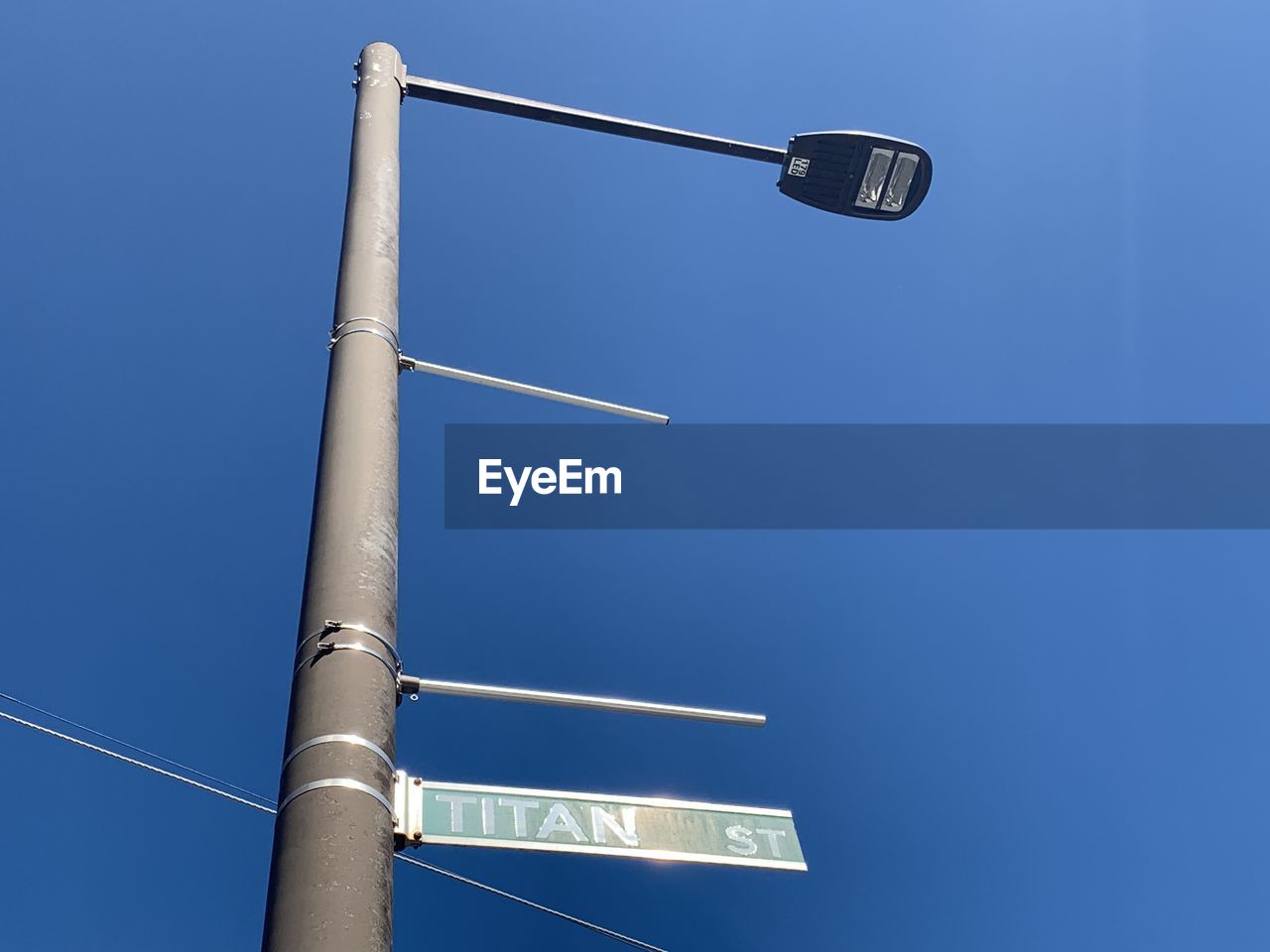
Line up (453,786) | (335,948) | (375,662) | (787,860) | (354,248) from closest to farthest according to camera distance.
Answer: (335,948)
(375,662)
(453,786)
(787,860)
(354,248)

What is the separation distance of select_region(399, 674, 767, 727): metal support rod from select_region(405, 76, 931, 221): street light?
3375 mm

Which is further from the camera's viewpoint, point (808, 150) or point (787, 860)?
point (808, 150)

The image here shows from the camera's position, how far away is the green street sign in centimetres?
354

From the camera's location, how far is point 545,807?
3840 millimetres

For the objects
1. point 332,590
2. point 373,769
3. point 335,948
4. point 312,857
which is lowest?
point 335,948

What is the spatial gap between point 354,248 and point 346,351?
2.03 ft

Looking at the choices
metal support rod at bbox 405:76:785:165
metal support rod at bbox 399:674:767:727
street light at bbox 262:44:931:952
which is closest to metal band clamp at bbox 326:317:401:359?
street light at bbox 262:44:931:952

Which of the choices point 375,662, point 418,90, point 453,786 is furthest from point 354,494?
point 418,90

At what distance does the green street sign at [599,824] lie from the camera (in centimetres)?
354

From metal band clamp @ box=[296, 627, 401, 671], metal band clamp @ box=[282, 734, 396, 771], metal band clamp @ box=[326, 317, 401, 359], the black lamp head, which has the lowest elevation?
metal band clamp @ box=[282, 734, 396, 771]

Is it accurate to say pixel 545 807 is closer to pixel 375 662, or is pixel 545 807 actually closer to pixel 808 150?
pixel 375 662

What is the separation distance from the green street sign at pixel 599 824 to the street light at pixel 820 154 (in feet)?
12.4

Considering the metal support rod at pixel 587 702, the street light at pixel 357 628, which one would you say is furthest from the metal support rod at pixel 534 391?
the metal support rod at pixel 587 702

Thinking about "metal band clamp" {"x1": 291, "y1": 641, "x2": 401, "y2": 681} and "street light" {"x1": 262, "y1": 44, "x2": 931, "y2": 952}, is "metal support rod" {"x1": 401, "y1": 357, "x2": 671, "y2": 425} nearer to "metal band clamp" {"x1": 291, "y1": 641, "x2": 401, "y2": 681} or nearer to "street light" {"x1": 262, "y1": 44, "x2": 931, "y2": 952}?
"street light" {"x1": 262, "y1": 44, "x2": 931, "y2": 952}
